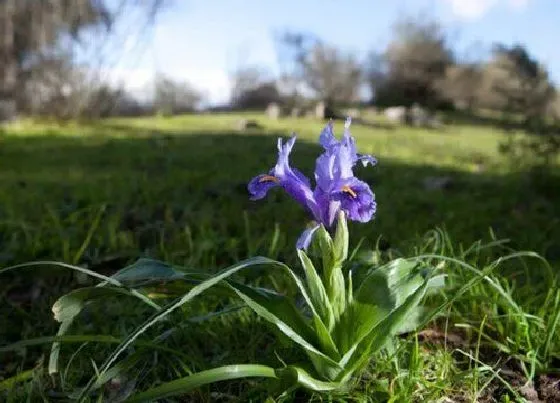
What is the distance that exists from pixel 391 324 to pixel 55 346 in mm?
822

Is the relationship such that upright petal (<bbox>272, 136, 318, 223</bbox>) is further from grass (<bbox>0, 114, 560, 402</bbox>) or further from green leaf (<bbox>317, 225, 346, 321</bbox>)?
grass (<bbox>0, 114, 560, 402</bbox>)

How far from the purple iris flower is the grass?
0.43 m

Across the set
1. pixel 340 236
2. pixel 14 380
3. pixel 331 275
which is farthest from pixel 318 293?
pixel 14 380

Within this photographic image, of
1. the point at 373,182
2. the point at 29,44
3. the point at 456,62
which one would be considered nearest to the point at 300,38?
the point at 456,62

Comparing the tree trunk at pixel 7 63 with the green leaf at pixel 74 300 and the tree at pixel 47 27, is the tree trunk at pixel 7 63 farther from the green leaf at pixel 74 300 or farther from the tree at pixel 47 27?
the green leaf at pixel 74 300

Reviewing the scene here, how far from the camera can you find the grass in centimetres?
173

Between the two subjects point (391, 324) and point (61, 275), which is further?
point (61, 275)

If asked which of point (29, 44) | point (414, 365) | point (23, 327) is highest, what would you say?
point (29, 44)

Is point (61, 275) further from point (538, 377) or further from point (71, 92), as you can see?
point (71, 92)

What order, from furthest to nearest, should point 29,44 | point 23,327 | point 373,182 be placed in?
1. point 29,44
2. point 373,182
3. point 23,327

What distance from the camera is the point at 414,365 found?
1.60m

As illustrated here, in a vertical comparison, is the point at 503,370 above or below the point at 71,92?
below

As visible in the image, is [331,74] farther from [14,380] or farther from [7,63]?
[14,380]

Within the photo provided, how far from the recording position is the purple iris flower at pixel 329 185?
136 cm
